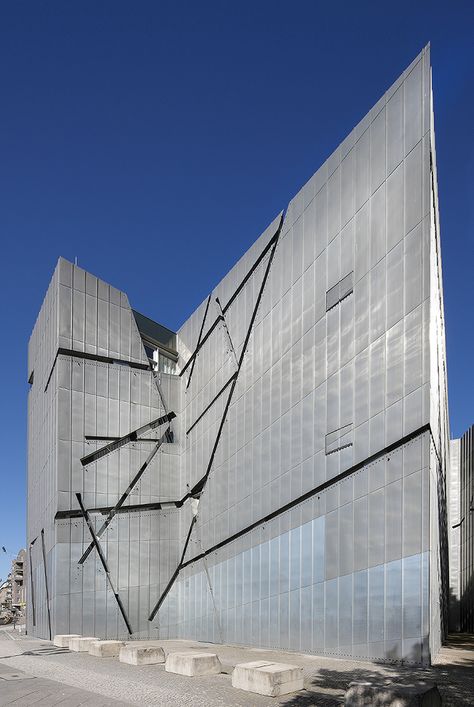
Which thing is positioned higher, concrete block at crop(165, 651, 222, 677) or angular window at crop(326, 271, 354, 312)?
angular window at crop(326, 271, 354, 312)

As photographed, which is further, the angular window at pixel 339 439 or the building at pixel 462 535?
the building at pixel 462 535

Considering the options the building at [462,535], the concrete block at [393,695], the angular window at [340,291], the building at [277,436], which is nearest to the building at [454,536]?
the building at [462,535]

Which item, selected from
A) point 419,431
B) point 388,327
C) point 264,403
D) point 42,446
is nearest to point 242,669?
point 419,431

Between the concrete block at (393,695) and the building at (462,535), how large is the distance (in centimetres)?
2528

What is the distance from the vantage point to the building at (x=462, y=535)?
32562 mm

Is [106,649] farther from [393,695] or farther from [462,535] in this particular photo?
[462,535]

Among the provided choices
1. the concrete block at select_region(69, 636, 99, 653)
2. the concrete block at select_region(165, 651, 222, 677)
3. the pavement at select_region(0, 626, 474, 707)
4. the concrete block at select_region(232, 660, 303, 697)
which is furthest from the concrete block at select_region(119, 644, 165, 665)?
the concrete block at select_region(232, 660, 303, 697)

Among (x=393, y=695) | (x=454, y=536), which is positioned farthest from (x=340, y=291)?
(x=454, y=536)

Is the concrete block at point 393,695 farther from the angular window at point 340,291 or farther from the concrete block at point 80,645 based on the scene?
the concrete block at point 80,645

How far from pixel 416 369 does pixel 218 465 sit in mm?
12424

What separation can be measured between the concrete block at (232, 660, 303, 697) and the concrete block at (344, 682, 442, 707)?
2.37 m

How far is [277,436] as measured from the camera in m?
19.8

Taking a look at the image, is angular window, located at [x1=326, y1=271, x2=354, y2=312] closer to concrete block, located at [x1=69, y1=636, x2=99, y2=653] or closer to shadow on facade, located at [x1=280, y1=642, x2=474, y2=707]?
shadow on facade, located at [x1=280, y1=642, x2=474, y2=707]

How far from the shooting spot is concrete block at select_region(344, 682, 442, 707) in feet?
25.8
